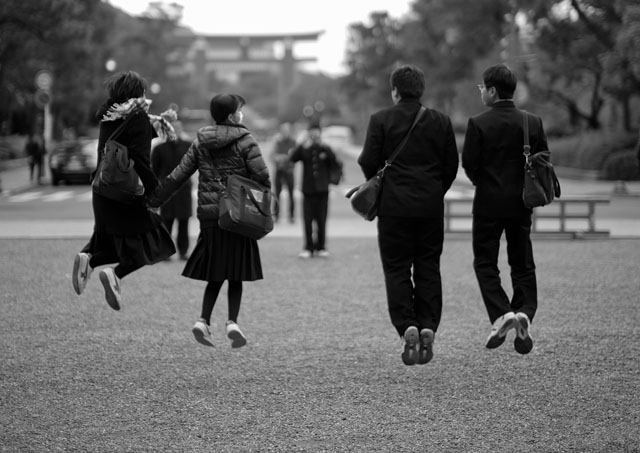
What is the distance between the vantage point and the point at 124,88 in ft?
21.7

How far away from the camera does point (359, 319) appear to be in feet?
28.0

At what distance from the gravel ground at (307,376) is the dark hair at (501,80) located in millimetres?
1779

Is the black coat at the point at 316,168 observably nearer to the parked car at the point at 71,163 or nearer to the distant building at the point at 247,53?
the parked car at the point at 71,163

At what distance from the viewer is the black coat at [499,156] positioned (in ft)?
21.3

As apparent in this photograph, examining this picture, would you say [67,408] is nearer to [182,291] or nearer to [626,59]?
[182,291]

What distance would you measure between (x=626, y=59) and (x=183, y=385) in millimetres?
24525

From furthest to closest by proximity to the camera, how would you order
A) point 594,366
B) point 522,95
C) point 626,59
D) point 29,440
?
point 522,95
point 626,59
point 594,366
point 29,440

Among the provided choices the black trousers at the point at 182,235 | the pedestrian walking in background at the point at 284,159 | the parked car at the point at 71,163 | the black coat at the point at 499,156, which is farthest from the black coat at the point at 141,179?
the parked car at the point at 71,163

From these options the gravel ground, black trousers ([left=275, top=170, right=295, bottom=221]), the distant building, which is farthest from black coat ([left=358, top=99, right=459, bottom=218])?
the distant building

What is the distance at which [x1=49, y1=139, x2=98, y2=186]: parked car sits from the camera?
31.8 meters

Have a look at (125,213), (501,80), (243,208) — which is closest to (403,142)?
(501,80)

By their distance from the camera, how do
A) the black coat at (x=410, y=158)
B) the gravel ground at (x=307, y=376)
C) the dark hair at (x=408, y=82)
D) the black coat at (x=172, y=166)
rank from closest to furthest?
the gravel ground at (x=307, y=376)
the black coat at (x=410, y=158)
the dark hair at (x=408, y=82)
the black coat at (x=172, y=166)

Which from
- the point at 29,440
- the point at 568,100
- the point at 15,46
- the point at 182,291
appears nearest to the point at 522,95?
the point at 568,100

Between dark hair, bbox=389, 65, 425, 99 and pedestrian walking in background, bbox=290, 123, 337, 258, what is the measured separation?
627cm
